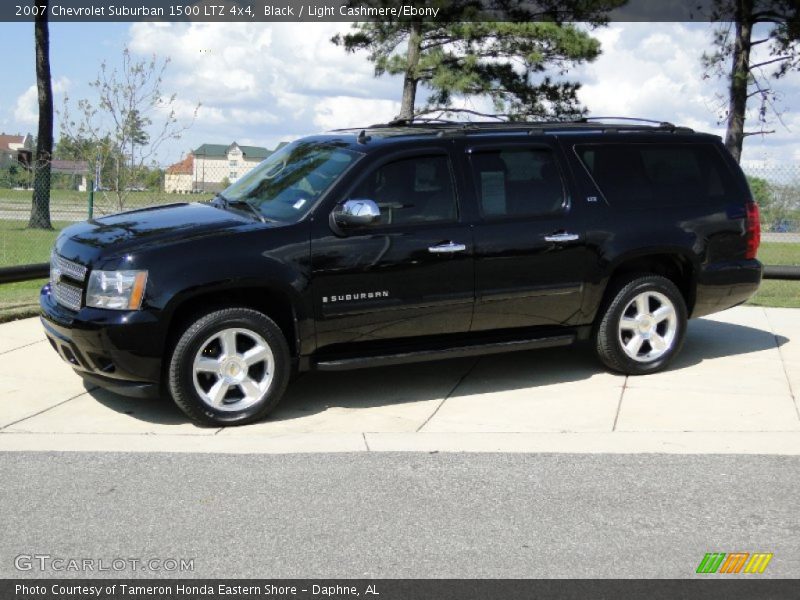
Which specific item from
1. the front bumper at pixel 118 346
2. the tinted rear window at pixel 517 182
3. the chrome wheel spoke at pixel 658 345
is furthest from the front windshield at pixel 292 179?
the chrome wheel spoke at pixel 658 345

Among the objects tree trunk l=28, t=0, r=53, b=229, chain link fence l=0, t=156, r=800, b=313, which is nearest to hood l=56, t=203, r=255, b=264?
chain link fence l=0, t=156, r=800, b=313

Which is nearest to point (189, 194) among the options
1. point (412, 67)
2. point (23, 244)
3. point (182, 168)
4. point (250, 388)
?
point (182, 168)

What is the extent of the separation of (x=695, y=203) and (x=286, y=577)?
5.10m

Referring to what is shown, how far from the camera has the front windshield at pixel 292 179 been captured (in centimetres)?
680

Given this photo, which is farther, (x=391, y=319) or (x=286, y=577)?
(x=391, y=319)

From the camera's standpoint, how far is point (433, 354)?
6973 mm

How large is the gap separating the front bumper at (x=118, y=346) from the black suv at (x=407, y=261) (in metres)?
0.01

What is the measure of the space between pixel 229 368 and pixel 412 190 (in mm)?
1797

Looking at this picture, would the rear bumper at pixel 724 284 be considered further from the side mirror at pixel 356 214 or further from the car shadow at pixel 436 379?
the side mirror at pixel 356 214

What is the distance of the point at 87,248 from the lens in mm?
6379

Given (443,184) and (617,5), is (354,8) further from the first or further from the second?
(443,184)

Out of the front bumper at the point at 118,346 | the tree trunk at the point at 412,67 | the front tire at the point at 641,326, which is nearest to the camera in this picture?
the front bumper at the point at 118,346

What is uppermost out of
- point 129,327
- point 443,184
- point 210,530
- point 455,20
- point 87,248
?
point 455,20
